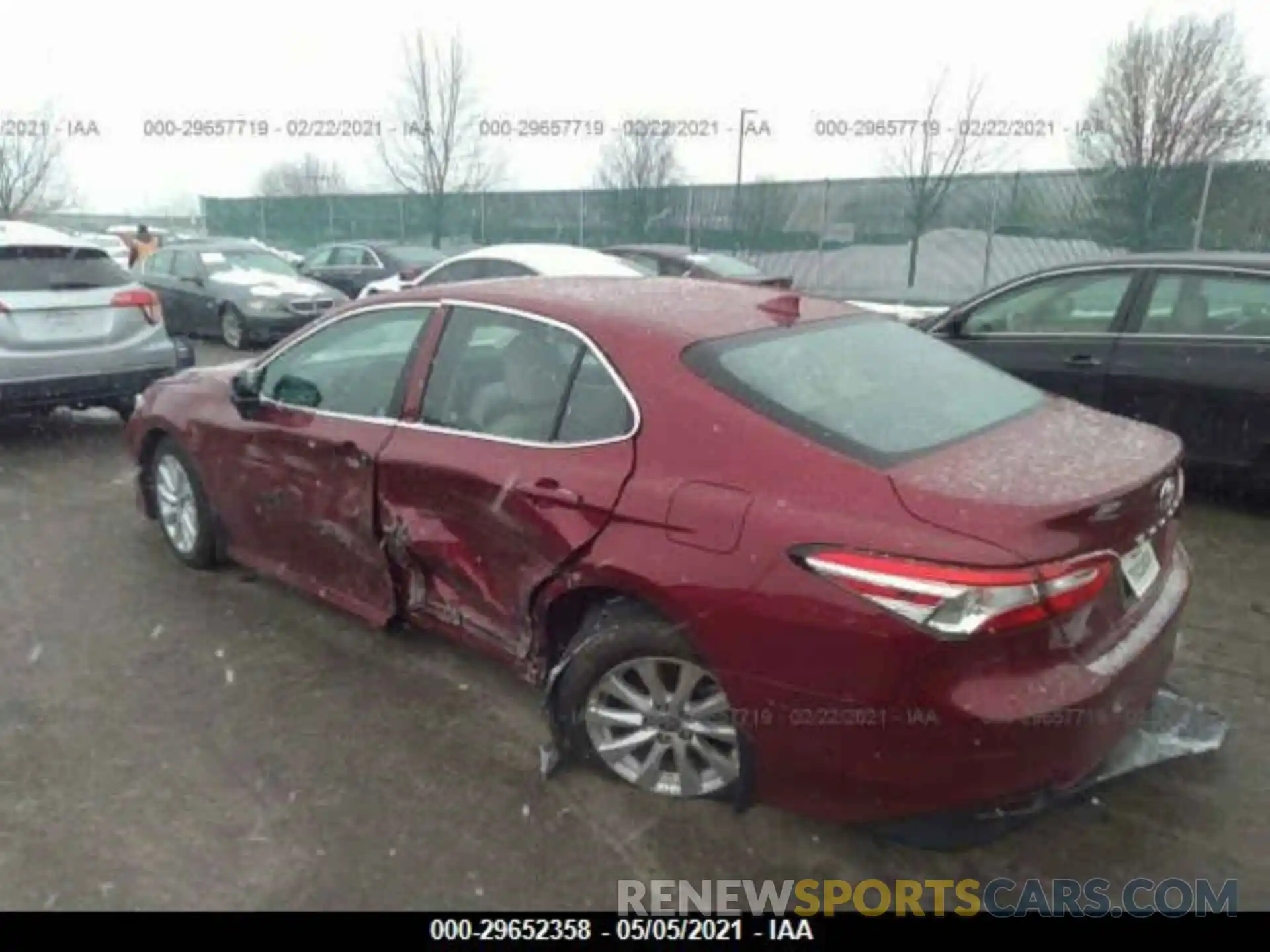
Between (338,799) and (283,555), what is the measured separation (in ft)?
4.52

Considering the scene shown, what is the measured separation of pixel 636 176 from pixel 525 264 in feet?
71.0

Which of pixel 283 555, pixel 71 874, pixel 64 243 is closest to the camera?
pixel 71 874

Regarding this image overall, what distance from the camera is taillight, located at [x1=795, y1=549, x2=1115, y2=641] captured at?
200cm

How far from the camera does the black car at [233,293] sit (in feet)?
Answer: 37.0

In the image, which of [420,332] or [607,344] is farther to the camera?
[420,332]

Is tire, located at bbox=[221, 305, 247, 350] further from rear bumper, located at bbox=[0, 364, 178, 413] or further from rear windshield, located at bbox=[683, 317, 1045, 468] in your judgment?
rear windshield, located at bbox=[683, 317, 1045, 468]

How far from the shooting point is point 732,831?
2508 millimetres

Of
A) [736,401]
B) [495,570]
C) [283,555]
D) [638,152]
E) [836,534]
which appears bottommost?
[283,555]

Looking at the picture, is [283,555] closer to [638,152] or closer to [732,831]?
[732,831]

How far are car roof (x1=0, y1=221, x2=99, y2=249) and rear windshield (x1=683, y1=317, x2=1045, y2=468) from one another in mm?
5907

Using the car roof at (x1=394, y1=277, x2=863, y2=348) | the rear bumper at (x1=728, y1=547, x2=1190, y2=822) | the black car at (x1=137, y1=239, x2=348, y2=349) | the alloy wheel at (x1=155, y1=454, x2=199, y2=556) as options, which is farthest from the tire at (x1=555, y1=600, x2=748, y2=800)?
the black car at (x1=137, y1=239, x2=348, y2=349)

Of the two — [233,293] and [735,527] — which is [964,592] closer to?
[735,527]

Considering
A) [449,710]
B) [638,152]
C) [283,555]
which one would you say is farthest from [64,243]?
[638,152]

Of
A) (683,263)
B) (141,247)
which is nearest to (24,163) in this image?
(141,247)
